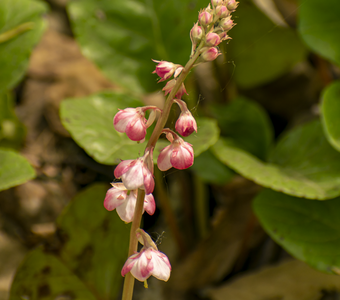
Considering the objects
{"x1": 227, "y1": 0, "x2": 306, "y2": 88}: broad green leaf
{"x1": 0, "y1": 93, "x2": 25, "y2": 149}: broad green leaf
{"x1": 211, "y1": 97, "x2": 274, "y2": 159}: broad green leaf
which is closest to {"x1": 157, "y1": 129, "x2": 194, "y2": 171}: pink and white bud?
{"x1": 211, "y1": 97, "x2": 274, "y2": 159}: broad green leaf

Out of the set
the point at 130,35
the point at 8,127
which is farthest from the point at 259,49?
the point at 8,127

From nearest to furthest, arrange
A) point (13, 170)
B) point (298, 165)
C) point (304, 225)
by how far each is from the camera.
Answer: point (13, 170) < point (304, 225) < point (298, 165)

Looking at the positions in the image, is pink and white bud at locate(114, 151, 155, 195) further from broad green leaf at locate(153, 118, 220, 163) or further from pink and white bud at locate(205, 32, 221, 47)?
broad green leaf at locate(153, 118, 220, 163)

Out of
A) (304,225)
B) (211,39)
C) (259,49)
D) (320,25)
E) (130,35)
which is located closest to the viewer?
(211,39)

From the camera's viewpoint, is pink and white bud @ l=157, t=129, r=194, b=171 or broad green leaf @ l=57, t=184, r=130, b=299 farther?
broad green leaf @ l=57, t=184, r=130, b=299

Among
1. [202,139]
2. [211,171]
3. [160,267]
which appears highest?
[160,267]

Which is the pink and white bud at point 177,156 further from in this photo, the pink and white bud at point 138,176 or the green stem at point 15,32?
the green stem at point 15,32

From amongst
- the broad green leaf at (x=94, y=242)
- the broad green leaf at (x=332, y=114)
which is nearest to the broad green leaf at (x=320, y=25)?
the broad green leaf at (x=332, y=114)

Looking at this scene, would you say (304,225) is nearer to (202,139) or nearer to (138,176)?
(202,139)
